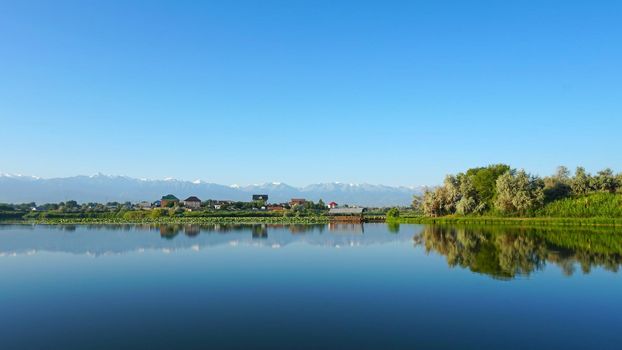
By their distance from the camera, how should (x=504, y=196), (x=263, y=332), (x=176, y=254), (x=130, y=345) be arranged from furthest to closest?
(x=504, y=196), (x=176, y=254), (x=263, y=332), (x=130, y=345)

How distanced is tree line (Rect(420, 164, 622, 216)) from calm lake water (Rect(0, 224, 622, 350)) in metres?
42.2

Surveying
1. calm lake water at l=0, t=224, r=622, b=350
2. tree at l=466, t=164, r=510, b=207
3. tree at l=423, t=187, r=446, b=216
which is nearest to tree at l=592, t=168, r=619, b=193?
tree at l=466, t=164, r=510, b=207

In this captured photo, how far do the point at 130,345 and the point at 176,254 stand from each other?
24299 mm

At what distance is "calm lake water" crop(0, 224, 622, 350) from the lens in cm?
1281

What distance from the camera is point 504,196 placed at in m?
75.1

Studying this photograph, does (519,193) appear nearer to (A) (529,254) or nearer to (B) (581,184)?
(B) (581,184)

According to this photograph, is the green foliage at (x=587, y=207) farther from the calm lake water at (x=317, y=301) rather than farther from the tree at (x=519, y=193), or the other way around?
the calm lake water at (x=317, y=301)

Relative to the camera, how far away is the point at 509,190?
2945 inches

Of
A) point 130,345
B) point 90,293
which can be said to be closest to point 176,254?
point 90,293

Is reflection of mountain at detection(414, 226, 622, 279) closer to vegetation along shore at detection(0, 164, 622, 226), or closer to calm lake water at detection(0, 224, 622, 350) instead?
calm lake water at detection(0, 224, 622, 350)

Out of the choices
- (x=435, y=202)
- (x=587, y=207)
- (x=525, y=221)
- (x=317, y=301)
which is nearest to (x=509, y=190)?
(x=525, y=221)

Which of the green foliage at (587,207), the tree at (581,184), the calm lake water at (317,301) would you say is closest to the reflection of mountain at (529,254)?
the calm lake water at (317,301)

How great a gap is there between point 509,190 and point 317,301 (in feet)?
219

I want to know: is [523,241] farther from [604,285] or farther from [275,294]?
[275,294]
